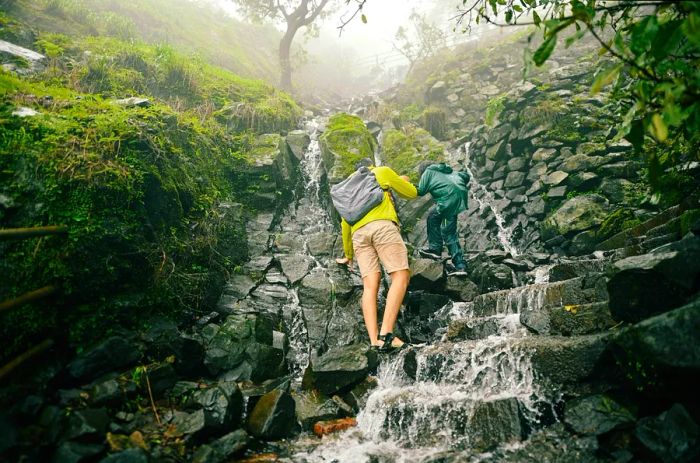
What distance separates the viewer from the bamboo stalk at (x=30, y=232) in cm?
315

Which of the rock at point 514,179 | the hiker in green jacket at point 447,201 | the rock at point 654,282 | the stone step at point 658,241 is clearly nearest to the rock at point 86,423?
the rock at point 654,282

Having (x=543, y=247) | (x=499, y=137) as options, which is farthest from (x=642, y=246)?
(x=499, y=137)

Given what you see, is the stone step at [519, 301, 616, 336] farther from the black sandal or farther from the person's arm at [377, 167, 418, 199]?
the person's arm at [377, 167, 418, 199]

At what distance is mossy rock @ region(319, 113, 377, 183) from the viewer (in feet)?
31.2

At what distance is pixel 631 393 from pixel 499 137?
9.16 metres

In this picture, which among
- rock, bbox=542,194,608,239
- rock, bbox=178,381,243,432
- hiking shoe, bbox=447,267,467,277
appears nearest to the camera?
rock, bbox=178,381,243,432

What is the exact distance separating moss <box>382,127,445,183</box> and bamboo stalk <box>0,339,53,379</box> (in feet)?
28.8

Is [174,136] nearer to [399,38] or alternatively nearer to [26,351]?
[26,351]

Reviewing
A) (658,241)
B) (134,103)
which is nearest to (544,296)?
(658,241)

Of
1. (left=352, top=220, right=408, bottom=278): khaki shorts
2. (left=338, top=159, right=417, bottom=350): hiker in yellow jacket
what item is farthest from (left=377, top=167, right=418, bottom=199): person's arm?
(left=352, top=220, right=408, bottom=278): khaki shorts

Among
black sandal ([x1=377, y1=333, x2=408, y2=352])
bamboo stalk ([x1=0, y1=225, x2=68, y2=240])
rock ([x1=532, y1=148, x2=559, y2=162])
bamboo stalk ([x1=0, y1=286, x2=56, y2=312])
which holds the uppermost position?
rock ([x1=532, y1=148, x2=559, y2=162])

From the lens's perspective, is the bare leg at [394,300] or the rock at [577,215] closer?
the bare leg at [394,300]

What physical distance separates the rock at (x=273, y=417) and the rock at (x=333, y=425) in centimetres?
27

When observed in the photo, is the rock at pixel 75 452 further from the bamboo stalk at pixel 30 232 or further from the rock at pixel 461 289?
the rock at pixel 461 289
